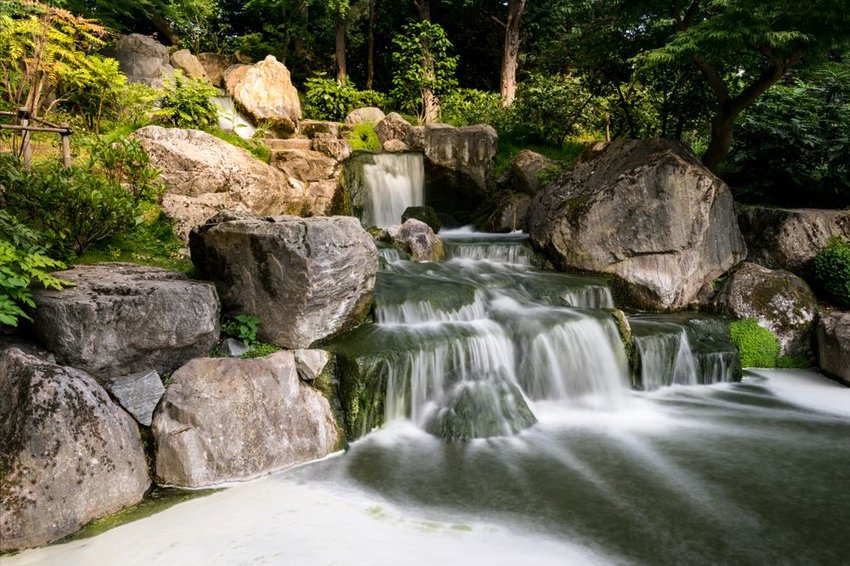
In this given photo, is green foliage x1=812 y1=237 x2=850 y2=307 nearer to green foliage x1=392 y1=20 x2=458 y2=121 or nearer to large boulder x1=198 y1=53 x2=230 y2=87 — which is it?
green foliage x1=392 y1=20 x2=458 y2=121

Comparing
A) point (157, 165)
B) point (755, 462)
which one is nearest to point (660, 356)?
point (755, 462)

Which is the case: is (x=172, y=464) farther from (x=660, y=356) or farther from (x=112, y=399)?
(x=660, y=356)

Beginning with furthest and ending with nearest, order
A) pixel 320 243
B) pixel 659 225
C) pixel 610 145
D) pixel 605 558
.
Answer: pixel 610 145
pixel 659 225
pixel 320 243
pixel 605 558

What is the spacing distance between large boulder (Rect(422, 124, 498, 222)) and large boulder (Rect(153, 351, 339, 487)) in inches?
379

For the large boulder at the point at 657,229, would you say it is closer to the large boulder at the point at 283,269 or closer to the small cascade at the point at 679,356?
the small cascade at the point at 679,356

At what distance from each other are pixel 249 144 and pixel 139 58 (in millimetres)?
6382

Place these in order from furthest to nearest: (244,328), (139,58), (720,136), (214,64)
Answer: (214,64)
(139,58)
(720,136)
(244,328)

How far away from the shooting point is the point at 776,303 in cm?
981

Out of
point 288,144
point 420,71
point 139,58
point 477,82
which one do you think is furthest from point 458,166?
point 477,82

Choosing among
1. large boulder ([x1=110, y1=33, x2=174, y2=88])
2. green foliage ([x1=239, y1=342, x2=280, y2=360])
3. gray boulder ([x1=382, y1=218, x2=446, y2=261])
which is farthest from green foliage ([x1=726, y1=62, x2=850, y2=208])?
large boulder ([x1=110, y1=33, x2=174, y2=88])

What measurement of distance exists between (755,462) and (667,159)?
21.2 ft

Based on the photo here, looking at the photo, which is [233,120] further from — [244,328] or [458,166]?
[244,328]

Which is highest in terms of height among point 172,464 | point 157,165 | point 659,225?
point 157,165

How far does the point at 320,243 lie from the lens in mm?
6527
